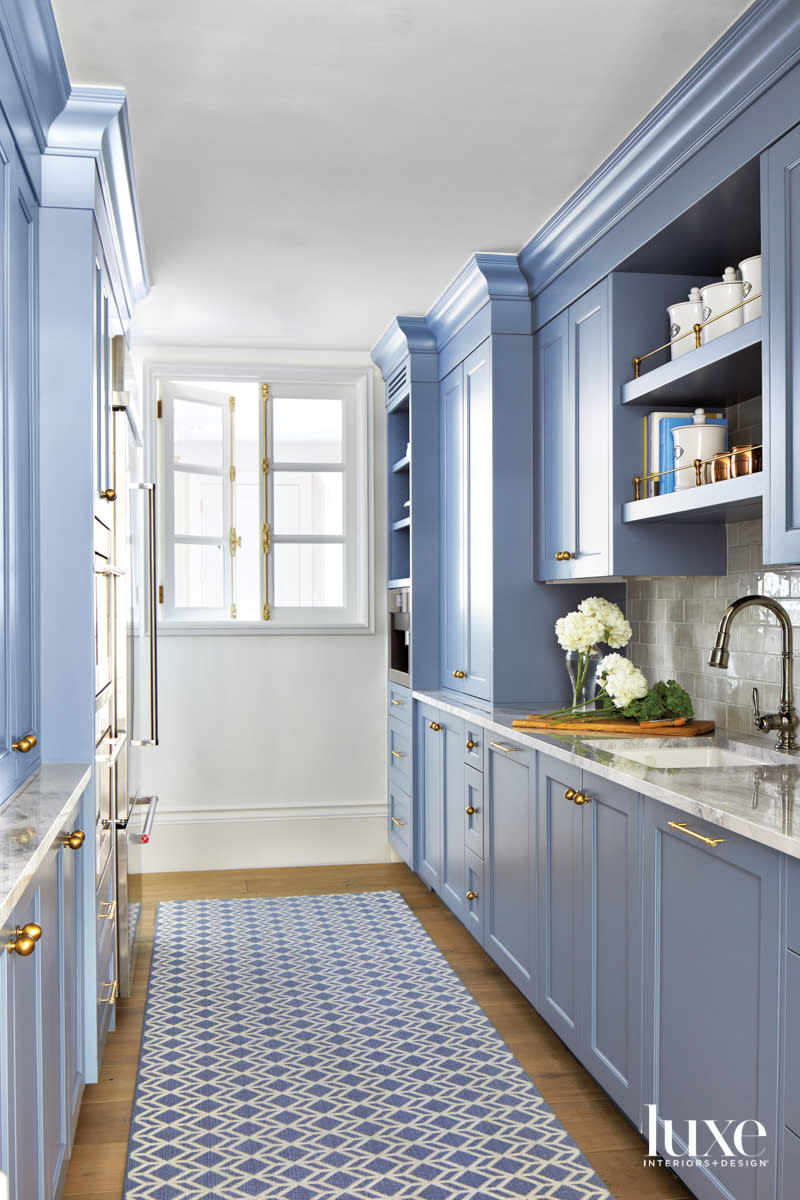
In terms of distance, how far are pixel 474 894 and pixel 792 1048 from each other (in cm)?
208

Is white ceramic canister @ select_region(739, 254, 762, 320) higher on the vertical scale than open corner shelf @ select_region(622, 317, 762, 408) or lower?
higher

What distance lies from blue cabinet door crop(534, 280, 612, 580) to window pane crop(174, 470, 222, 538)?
6.65ft

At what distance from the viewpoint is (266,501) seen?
520 centimetres

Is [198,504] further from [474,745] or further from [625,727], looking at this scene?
[625,727]

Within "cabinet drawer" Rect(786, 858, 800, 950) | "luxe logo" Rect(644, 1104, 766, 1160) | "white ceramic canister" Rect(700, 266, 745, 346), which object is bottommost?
"luxe logo" Rect(644, 1104, 766, 1160)

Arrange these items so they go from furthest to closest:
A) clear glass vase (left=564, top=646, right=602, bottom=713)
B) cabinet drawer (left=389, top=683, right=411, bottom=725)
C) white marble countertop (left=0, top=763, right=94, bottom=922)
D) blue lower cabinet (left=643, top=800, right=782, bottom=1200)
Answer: cabinet drawer (left=389, top=683, right=411, bottom=725) → clear glass vase (left=564, top=646, right=602, bottom=713) → blue lower cabinet (left=643, top=800, right=782, bottom=1200) → white marble countertop (left=0, top=763, right=94, bottom=922)

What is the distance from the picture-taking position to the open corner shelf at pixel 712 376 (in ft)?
7.84

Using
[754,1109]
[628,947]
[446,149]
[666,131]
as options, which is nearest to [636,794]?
[628,947]

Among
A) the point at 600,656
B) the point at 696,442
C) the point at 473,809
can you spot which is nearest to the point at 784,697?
the point at 696,442

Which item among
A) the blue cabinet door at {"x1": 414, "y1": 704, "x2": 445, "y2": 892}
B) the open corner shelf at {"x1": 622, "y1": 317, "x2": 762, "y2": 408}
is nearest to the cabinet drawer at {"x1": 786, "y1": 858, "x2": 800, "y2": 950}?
the open corner shelf at {"x1": 622, "y1": 317, "x2": 762, "y2": 408}

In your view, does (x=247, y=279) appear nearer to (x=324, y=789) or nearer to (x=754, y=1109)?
(x=324, y=789)

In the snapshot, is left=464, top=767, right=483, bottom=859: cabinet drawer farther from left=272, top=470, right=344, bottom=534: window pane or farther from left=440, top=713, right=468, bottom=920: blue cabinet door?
left=272, top=470, right=344, bottom=534: window pane

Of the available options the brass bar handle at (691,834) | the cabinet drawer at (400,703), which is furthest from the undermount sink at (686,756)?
the cabinet drawer at (400,703)

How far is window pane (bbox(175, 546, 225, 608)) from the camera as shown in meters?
5.09
